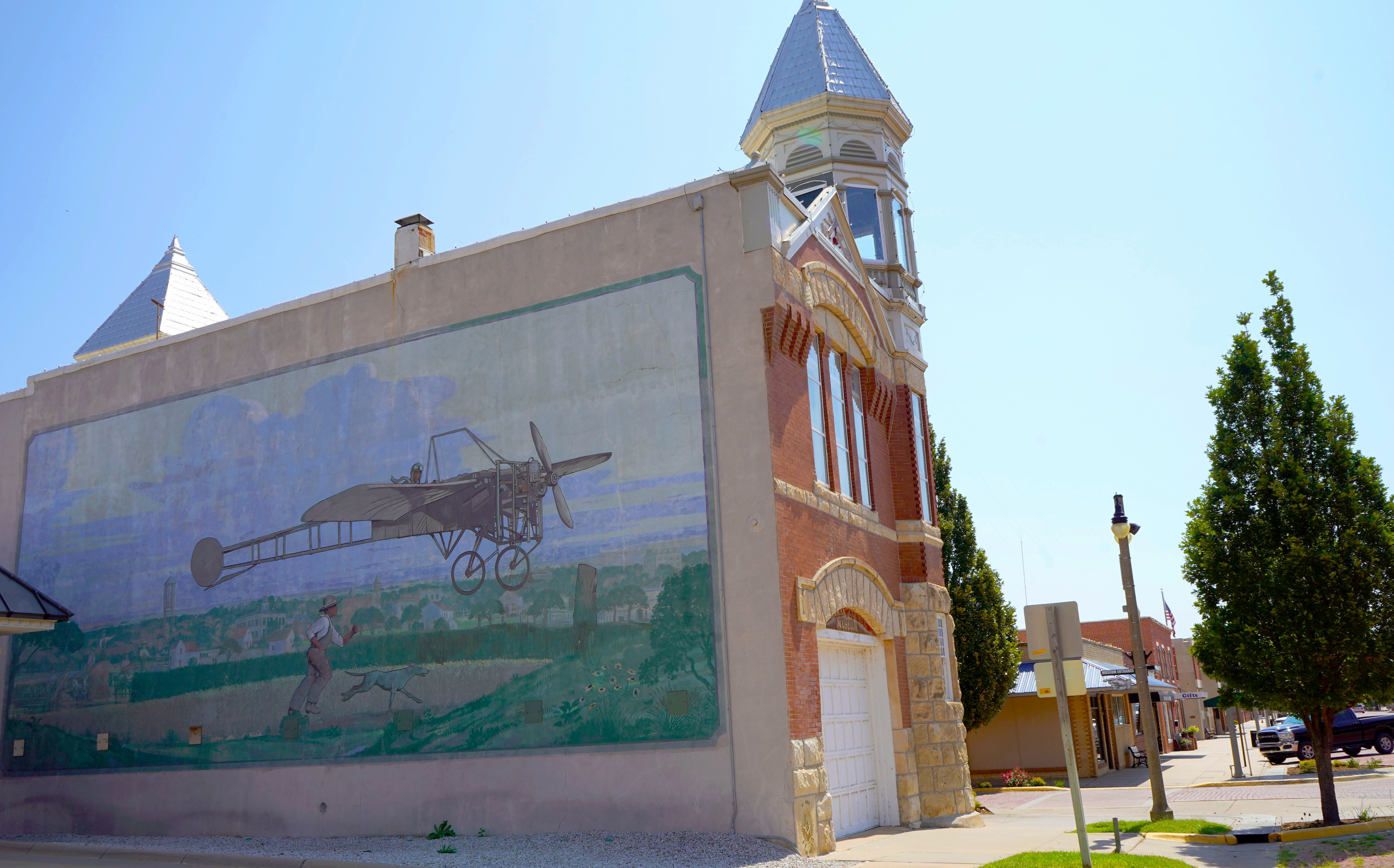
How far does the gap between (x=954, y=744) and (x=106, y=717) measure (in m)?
14.9

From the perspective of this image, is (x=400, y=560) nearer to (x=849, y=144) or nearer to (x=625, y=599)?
(x=625, y=599)

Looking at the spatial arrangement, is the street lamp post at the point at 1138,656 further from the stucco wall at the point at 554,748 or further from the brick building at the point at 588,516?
the stucco wall at the point at 554,748

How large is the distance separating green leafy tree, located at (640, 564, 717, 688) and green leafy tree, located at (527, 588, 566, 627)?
5.05ft

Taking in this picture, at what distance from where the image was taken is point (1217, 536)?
16.6 metres

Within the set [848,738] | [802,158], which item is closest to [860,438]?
[848,738]

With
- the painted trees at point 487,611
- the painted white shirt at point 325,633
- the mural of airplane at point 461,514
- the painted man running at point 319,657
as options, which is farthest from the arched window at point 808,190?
the painted white shirt at point 325,633

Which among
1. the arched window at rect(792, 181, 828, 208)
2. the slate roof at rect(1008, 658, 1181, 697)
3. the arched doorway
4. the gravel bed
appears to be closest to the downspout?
the gravel bed

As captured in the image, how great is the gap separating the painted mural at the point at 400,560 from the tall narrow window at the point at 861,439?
4317 mm

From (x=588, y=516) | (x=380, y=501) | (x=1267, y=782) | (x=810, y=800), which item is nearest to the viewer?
(x=810, y=800)

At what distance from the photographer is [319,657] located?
664 inches

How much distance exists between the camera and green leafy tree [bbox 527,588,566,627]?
15.1 meters

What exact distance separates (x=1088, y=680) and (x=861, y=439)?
64.7ft

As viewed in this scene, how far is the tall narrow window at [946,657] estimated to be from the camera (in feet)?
61.3

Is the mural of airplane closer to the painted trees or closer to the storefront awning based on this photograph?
the painted trees
